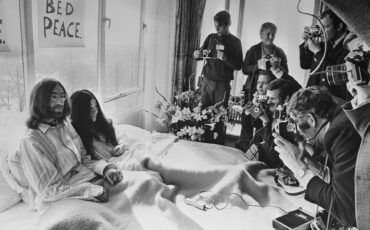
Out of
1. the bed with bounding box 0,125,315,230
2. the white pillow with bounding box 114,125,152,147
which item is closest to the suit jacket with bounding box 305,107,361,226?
the bed with bounding box 0,125,315,230

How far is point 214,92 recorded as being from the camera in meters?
3.27

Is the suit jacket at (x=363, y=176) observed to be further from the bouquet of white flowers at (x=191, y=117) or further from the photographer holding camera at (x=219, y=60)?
the photographer holding camera at (x=219, y=60)

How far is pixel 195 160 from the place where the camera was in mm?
2229

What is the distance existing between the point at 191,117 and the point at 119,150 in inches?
37.7

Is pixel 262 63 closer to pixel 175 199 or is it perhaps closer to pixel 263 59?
pixel 263 59

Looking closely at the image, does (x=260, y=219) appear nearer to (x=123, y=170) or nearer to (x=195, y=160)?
(x=195, y=160)

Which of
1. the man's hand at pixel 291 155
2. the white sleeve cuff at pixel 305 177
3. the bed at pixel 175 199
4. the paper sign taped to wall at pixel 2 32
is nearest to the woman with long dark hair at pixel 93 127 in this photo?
the bed at pixel 175 199

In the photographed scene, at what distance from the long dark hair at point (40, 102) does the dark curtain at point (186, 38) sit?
194 cm

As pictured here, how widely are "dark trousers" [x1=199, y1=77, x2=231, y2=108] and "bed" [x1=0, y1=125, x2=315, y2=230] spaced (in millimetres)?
958

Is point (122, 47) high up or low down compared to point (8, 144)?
up

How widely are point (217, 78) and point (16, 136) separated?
6.69 feet

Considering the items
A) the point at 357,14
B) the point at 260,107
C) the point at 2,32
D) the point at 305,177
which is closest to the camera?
the point at 357,14

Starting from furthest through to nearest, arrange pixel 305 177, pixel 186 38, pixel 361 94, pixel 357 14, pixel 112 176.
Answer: pixel 186 38
pixel 112 176
pixel 305 177
pixel 361 94
pixel 357 14

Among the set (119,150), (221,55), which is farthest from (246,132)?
(119,150)
